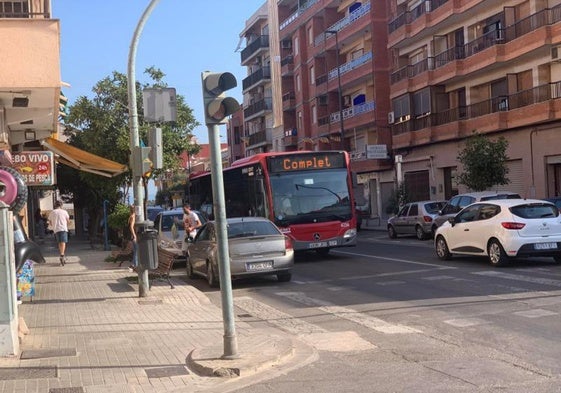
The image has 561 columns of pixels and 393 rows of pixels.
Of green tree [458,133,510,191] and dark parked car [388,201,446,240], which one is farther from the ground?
green tree [458,133,510,191]

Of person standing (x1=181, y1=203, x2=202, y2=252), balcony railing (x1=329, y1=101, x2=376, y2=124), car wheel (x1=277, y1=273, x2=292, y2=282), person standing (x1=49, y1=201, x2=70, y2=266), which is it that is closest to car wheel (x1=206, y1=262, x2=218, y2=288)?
car wheel (x1=277, y1=273, x2=292, y2=282)

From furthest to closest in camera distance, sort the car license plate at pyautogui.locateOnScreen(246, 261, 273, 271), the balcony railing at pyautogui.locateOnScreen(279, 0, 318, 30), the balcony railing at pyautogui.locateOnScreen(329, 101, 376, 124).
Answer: the balcony railing at pyautogui.locateOnScreen(279, 0, 318, 30)
the balcony railing at pyautogui.locateOnScreen(329, 101, 376, 124)
the car license plate at pyautogui.locateOnScreen(246, 261, 273, 271)

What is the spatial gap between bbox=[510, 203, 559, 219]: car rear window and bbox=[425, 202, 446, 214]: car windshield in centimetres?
1200

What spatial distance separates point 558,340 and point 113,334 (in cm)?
571

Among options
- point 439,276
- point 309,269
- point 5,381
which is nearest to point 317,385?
point 5,381

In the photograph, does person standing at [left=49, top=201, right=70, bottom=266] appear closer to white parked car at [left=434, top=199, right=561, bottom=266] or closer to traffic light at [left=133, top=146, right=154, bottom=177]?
traffic light at [left=133, top=146, right=154, bottom=177]

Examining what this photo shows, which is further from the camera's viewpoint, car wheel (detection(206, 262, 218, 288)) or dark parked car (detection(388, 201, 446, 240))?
dark parked car (detection(388, 201, 446, 240))

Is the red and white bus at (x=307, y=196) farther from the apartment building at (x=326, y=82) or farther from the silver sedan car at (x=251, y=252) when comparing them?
the apartment building at (x=326, y=82)

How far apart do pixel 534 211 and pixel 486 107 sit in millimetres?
20065

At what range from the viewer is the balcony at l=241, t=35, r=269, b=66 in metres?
70.3

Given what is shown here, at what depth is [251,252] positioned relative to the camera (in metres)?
14.3

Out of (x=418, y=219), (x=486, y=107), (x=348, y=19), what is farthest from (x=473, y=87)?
(x=348, y=19)

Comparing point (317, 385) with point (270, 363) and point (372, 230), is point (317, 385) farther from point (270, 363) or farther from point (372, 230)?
point (372, 230)

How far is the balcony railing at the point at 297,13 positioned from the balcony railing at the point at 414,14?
577 inches
